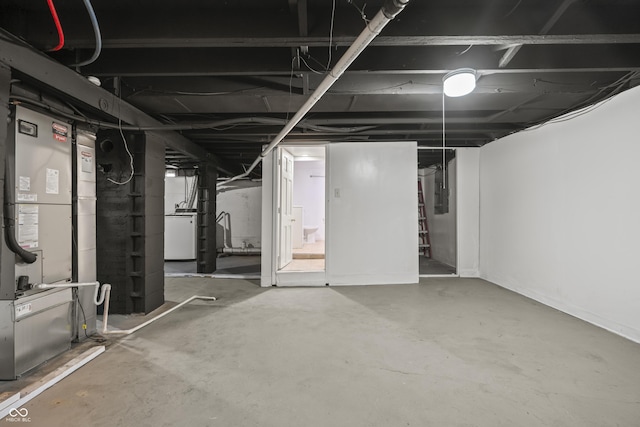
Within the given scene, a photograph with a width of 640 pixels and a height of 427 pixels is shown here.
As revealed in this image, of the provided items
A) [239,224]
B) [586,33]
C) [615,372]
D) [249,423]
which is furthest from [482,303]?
[239,224]

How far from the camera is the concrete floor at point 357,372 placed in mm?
1519

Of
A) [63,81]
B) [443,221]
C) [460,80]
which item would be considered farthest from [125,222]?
[443,221]

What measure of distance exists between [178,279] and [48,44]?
142 inches

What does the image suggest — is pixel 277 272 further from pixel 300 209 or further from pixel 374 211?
pixel 300 209

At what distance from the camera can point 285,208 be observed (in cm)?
476

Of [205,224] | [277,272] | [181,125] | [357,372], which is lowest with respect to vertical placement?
[357,372]

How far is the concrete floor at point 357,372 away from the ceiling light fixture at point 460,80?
2108 mm

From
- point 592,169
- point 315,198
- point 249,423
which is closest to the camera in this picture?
point 249,423

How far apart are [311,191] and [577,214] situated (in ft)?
17.7

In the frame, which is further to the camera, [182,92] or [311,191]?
[311,191]

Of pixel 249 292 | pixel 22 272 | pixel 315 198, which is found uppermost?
pixel 315 198

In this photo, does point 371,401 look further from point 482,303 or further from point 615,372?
point 482,303

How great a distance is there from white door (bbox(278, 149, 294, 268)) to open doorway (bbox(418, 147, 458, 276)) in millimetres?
2288

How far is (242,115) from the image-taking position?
3414mm
